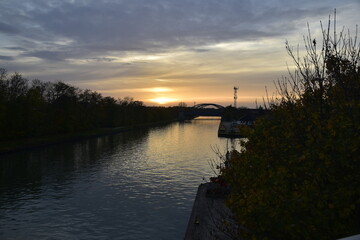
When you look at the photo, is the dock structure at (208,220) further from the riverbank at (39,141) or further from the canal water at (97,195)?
the riverbank at (39,141)

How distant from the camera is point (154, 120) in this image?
6216 inches

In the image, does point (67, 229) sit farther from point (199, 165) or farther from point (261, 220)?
point (199, 165)

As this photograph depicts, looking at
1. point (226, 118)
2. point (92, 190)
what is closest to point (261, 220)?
point (92, 190)

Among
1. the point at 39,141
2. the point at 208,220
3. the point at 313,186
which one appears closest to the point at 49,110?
the point at 39,141

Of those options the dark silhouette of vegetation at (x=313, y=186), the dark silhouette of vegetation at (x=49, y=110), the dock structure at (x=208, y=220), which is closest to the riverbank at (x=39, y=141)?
the dark silhouette of vegetation at (x=49, y=110)

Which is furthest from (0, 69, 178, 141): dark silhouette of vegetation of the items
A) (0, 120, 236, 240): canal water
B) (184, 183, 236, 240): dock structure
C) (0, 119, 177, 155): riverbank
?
(184, 183, 236, 240): dock structure

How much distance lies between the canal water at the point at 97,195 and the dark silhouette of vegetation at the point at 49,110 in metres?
10.0

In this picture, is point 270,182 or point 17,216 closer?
point 270,182

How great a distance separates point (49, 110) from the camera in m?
69.0

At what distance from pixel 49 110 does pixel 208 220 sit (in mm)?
59188

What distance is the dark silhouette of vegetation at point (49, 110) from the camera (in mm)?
56000

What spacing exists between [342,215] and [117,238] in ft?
45.6

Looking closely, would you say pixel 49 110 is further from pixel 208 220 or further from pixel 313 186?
pixel 313 186

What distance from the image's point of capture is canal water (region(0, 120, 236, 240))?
19.5m
